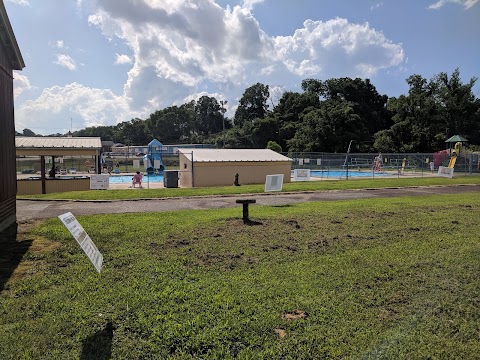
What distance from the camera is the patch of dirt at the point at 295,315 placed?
4.08 meters

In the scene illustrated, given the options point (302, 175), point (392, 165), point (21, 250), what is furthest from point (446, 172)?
point (21, 250)

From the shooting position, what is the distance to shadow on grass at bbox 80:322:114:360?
130 inches

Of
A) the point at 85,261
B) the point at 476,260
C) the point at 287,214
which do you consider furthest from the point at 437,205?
the point at 85,261

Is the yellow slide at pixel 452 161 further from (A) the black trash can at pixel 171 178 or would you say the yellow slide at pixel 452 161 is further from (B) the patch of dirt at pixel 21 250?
(B) the patch of dirt at pixel 21 250

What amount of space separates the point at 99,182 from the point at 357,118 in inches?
1967

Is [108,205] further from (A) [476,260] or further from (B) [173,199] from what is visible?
(A) [476,260]

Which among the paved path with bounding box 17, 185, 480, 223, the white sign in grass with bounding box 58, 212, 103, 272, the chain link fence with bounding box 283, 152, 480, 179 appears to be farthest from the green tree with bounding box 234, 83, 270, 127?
the white sign in grass with bounding box 58, 212, 103, 272

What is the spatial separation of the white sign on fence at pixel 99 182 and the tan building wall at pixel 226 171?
5138 millimetres

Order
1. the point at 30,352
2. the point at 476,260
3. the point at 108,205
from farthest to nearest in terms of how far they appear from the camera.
→ the point at 108,205 < the point at 476,260 < the point at 30,352

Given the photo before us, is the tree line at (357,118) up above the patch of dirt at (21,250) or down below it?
above

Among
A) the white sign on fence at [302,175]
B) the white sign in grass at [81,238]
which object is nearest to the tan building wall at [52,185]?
the white sign on fence at [302,175]

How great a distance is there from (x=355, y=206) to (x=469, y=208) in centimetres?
364

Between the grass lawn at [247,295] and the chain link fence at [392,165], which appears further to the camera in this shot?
the chain link fence at [392,165]

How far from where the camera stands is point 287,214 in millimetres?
11047
